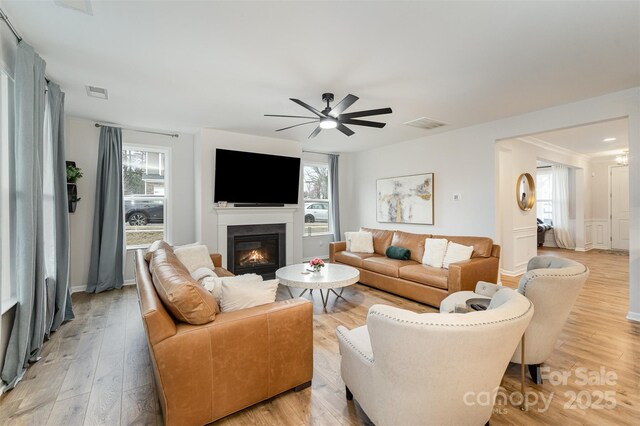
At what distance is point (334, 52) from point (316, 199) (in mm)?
4449

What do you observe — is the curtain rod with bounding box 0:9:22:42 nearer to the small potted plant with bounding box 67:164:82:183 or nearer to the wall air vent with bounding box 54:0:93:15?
the wall air vent with bounding box 54:0:93:15

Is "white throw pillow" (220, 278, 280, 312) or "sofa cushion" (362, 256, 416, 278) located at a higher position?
"white throw pillow" (220, 278, 280, 312)

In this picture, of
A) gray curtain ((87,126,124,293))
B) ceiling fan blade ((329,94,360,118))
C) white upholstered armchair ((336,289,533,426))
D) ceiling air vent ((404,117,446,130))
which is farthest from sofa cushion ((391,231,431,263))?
gray curtain ((87,126,124,293))

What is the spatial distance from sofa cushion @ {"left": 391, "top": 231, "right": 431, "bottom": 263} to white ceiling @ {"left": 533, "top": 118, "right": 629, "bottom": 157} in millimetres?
2512

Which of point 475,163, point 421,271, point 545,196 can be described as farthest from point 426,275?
point 545,196

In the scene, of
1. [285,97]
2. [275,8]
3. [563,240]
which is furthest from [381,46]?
[563,240]

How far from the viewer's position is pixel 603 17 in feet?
6.52

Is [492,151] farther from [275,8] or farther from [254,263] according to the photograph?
[254,263]

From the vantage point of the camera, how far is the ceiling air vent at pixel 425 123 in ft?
14.0

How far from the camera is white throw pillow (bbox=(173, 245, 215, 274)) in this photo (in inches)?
139

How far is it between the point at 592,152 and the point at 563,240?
2469mm

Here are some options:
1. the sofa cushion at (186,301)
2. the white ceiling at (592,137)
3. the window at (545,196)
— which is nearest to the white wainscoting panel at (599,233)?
the window at (545,196)

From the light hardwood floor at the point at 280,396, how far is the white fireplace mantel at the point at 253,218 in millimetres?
1694

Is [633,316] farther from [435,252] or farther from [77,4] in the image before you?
[77,4]
